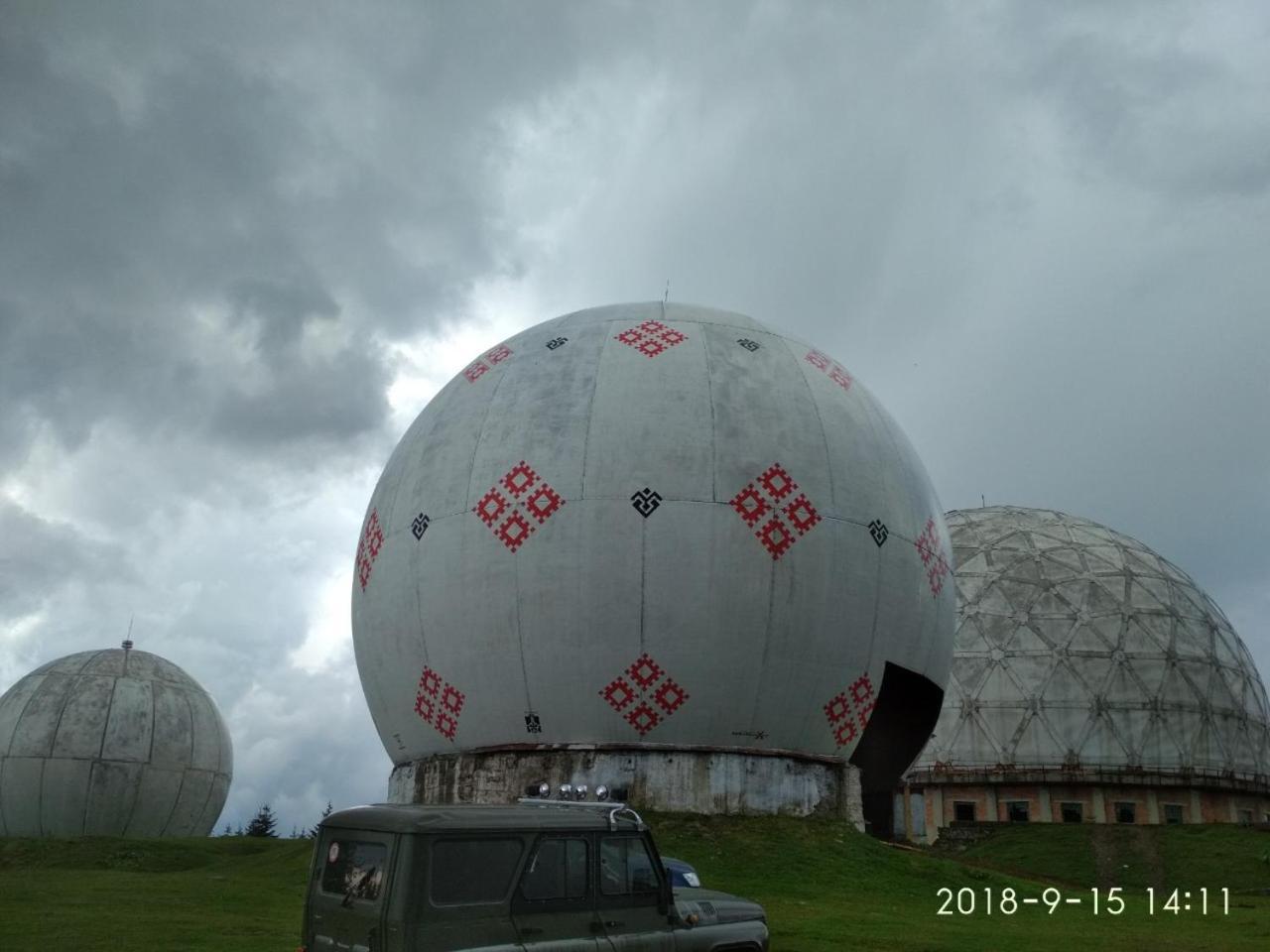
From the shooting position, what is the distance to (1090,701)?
42.2 m

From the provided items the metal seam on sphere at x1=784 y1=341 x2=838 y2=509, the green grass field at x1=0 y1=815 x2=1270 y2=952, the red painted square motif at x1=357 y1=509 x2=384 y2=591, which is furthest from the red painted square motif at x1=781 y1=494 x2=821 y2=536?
the red painted square motif at x1=357 y1=509 x2=384 y2=591

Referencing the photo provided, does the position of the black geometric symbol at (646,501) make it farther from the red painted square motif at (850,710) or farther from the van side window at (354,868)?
the van side window at (354,868)

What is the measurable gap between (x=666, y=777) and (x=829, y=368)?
9.34 meters

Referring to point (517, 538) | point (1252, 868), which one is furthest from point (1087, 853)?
point (517, 538)

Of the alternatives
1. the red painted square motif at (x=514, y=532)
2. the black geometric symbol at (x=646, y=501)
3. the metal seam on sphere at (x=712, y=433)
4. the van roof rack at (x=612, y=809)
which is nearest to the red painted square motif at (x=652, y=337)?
the metal seam on sphere at (x=712, y=433)

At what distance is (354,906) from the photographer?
23.1 feet

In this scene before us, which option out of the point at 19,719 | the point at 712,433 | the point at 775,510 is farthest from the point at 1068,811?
the point at 19,719

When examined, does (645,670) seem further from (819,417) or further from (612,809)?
(612,809)

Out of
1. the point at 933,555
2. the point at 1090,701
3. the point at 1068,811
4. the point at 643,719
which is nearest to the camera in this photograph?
the point at 643,719

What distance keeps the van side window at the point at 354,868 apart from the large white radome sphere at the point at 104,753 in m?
35.6

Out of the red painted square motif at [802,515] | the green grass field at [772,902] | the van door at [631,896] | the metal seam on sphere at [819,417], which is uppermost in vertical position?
the metal seam on sphere at [819,417]

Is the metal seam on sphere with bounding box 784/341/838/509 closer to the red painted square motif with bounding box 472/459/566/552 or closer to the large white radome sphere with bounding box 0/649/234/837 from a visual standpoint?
the red painted square motif with bounding box 472/459/566/552

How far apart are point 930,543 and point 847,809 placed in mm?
5532

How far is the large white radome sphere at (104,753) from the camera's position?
3753cm
